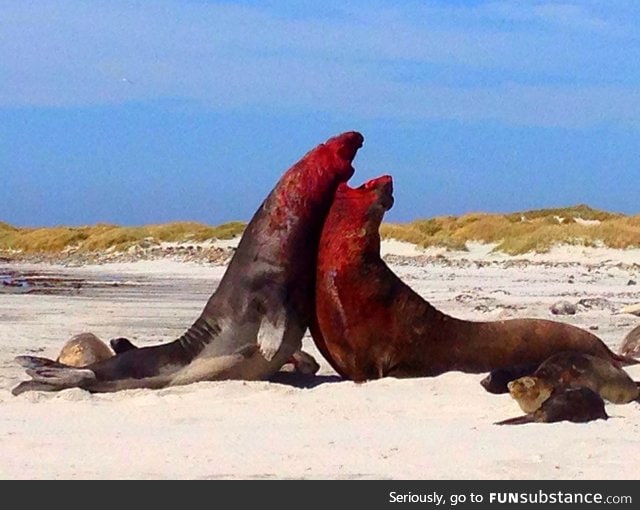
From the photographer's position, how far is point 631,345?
34.1 feet

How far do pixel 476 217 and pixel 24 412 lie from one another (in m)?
39.9

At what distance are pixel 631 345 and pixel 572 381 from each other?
10.3 ft

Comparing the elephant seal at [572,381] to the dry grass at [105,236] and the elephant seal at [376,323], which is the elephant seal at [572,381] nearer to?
the elephant seal at [376,323]

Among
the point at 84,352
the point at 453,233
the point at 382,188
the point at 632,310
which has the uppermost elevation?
the point at 382,188

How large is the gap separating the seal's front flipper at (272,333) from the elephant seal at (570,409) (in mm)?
2108

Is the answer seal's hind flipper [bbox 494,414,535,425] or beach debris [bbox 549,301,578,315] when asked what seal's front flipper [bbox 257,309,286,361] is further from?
beach debris [bbox 549,301,578,315]

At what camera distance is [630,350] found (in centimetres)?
1038

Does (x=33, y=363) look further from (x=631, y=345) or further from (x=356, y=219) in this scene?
(x=631, y=345)

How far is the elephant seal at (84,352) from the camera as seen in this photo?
9.80 metres

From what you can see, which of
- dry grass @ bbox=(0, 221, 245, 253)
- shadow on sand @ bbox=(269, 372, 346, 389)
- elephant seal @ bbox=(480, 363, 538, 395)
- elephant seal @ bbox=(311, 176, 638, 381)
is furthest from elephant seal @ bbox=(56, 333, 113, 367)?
dry grass @ bbox=(0, 221, 245, 253)

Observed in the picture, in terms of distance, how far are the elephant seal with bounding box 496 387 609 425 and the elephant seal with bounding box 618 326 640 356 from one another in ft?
11.4

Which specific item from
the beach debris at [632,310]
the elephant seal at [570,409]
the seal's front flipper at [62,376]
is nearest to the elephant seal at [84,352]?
the seal's front flipper at [62,376]
